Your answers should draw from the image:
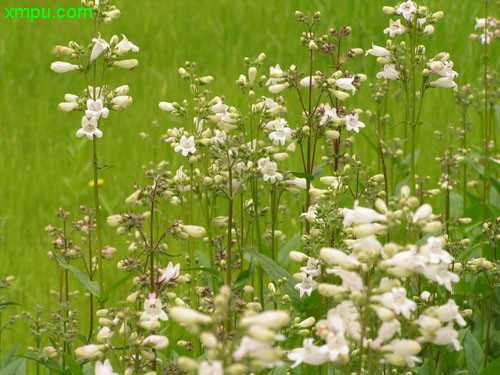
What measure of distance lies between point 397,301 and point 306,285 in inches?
54.9

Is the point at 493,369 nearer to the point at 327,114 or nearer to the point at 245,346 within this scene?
the point at 327,114

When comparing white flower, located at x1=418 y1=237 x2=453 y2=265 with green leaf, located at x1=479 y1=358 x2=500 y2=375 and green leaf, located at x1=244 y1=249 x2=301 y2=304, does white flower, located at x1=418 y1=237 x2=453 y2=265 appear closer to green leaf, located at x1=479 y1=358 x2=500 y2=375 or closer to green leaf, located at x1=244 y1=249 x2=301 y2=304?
green leaf, located at x1=244 y1=249 x2=301 y2=304

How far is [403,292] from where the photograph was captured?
7.25 feet

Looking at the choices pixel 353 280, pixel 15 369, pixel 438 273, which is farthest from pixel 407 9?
pixel 15 369

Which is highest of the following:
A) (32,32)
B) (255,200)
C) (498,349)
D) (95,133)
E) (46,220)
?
(32,32)

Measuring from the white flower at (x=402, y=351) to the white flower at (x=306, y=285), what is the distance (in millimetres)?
1250

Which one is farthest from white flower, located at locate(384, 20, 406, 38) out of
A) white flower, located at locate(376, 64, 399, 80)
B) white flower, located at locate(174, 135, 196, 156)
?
white flower, located at locate(174, 135, 196, 156)

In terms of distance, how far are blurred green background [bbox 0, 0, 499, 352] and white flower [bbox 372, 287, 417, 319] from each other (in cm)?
380

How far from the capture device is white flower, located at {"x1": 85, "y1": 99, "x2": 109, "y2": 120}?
140 inches

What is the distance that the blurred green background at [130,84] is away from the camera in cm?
717

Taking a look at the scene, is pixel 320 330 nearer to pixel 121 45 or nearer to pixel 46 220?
pixel 121 45

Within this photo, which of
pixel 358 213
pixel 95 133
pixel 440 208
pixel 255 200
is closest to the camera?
pixel 358 213

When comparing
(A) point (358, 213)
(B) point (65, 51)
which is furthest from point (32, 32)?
(A) point (358, 213)

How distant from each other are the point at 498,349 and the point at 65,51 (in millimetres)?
3041
